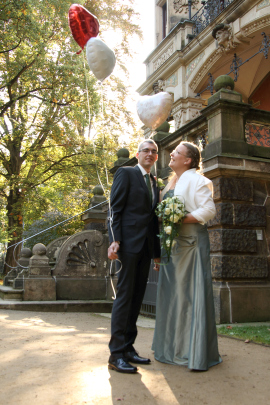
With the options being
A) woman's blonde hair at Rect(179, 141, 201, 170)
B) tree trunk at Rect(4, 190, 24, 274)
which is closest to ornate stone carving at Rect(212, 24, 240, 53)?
woman's blonde hair at Rect(179, 141, 201, 170)

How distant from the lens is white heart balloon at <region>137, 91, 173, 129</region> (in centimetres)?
579

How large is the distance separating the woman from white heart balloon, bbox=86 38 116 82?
2.37m

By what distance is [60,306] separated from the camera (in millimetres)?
8125

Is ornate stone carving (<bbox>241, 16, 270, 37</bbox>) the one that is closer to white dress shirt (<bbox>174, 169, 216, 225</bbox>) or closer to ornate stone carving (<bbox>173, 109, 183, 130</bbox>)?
ornate stone carving (<bbox>173, 109, 183, 130</bbox>)

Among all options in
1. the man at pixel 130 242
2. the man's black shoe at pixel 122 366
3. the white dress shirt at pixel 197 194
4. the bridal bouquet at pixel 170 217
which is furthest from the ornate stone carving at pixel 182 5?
the man's black shoe at pixel 122 366

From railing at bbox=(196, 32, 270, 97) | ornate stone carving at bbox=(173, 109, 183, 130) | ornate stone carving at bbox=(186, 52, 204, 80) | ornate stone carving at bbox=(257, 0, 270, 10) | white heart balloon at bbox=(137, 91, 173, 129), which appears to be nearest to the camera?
white heart balloon at bbox=(137, 91, 173, 129)

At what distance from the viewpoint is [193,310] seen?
3.58 m

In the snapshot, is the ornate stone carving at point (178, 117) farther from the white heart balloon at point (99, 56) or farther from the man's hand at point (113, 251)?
the man's hand at point (113, 251)

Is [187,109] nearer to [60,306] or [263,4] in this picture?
[263,4]

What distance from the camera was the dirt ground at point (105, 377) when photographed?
8.86 feet

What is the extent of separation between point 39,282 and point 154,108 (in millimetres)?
4755

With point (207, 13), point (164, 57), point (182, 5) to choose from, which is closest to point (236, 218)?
point (207, 13)

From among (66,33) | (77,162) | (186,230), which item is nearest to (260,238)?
(186,230)

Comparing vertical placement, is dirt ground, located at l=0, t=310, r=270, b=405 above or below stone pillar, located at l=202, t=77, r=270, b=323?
below
